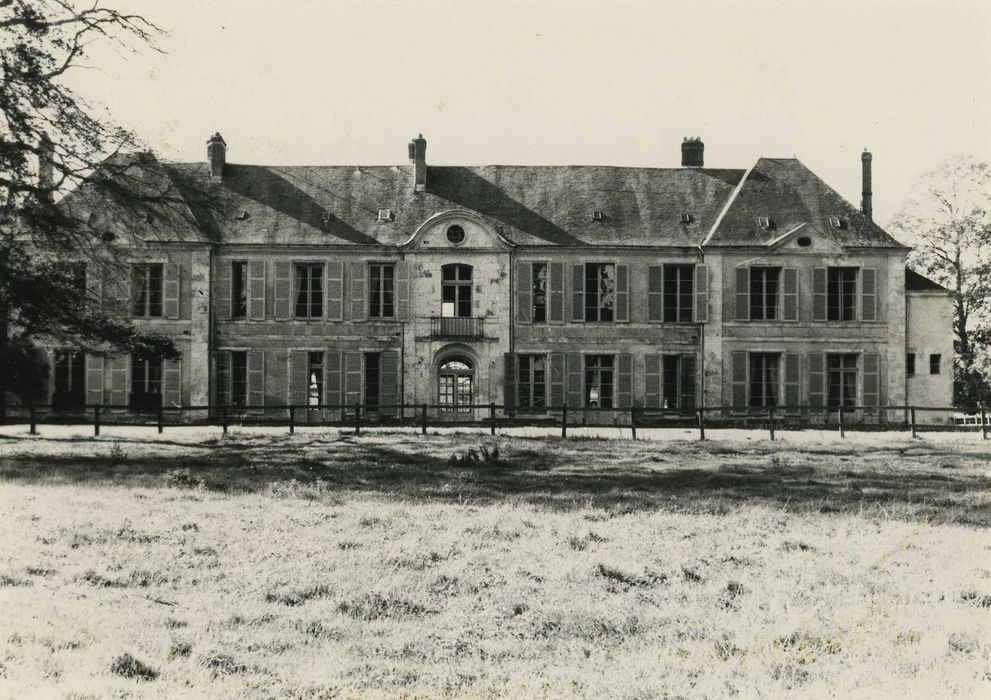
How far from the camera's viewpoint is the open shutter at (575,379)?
23.5 metres

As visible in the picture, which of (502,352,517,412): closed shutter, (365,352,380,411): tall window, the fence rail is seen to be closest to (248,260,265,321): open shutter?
the fence rail

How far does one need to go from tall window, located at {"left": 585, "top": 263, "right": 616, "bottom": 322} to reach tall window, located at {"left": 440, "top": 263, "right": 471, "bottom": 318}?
11.4ft

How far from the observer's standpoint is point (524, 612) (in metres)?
5.85

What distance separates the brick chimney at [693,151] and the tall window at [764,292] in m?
4.63

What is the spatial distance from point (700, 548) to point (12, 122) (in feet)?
33.1

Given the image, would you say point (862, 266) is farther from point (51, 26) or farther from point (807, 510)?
point (51, 26)

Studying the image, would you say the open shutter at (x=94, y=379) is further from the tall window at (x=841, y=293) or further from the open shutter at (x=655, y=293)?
the tall window at (x=841, y=293)

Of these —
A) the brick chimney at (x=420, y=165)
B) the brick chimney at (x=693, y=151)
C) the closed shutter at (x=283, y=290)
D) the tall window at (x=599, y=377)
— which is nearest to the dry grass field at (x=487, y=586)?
the tall window at (x=599, y=377)

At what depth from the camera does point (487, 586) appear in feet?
21.1

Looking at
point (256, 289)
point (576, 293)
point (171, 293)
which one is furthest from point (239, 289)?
point (576, 293)

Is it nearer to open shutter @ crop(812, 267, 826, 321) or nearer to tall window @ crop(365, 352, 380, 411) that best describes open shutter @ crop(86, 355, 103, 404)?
tall window @ crop(365, 352, 380, 411)

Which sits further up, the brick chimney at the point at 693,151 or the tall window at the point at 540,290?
the brick chimney at the point at 693,151

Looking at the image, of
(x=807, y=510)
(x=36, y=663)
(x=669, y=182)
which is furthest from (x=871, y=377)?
(x=36, y=663)

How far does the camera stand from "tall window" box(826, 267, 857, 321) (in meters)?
23.5
